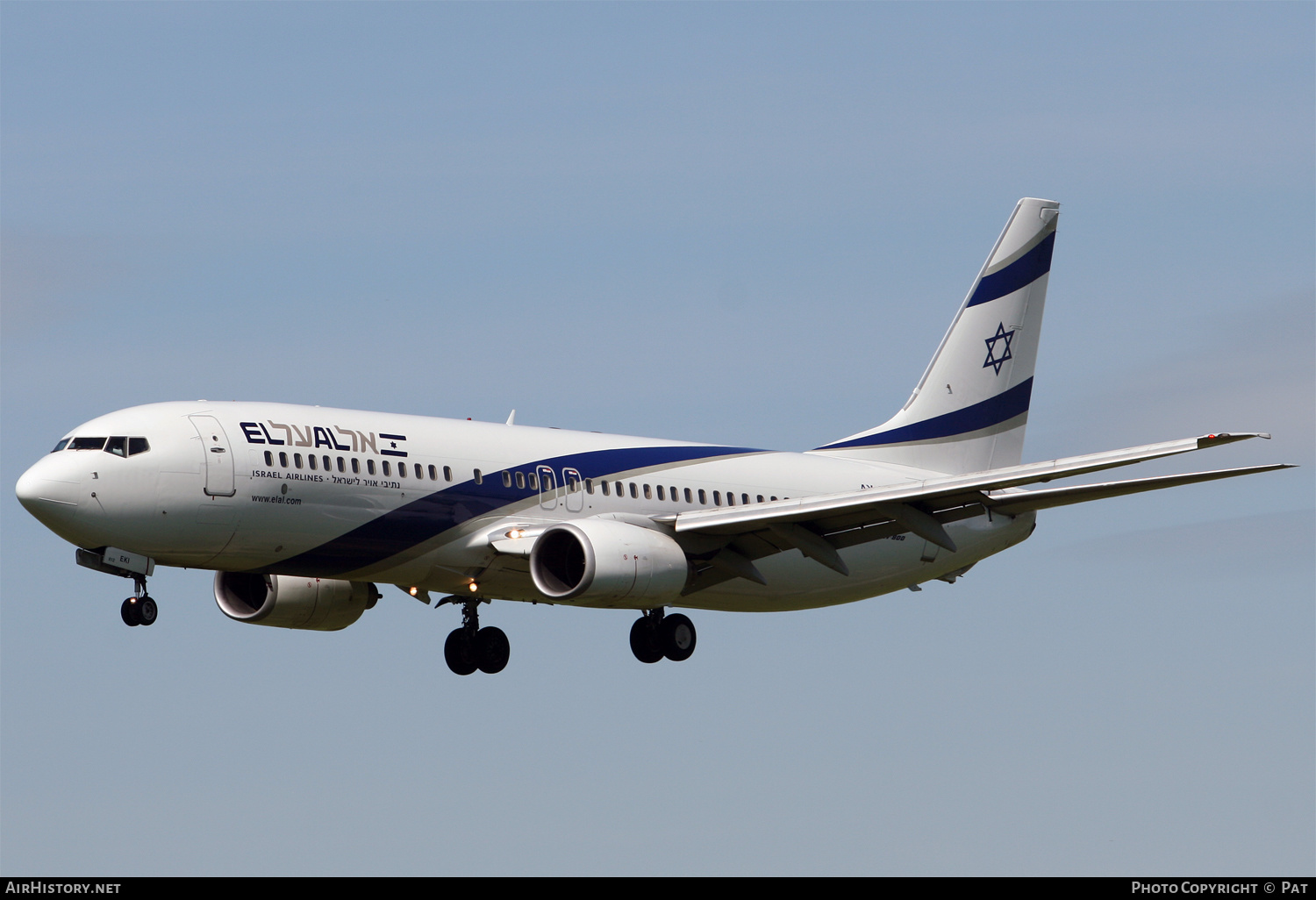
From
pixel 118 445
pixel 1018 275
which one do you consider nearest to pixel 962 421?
pixel 1018 275

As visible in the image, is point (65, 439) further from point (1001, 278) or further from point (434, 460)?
point (1001, 278)

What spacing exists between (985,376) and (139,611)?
24.3 m

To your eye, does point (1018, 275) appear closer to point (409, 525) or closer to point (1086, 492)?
point (1086, 492)

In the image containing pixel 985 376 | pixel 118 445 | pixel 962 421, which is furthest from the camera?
pixel 985 376

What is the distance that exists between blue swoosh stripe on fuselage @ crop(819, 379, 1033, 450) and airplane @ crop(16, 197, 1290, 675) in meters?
0.10

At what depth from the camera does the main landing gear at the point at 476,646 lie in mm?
44438

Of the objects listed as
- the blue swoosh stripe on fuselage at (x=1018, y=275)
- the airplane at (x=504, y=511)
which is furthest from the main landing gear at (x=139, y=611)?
the blue swoosh stripe on fuselage at (x=1018, y=275)

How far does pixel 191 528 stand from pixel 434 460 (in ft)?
17.6

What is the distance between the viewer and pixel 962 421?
49.9 meters

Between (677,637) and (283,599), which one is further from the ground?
(283,599)

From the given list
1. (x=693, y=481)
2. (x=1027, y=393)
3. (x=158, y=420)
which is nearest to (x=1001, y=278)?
(x=1027, y=393)

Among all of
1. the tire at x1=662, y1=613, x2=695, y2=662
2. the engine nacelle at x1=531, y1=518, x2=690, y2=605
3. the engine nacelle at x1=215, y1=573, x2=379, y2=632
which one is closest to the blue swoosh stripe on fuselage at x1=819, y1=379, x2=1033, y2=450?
the tire at x1=662, y1=613, x2=695, y2=662

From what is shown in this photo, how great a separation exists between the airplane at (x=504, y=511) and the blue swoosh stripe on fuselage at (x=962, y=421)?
0.10 meters

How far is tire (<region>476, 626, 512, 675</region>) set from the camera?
44.4 m
